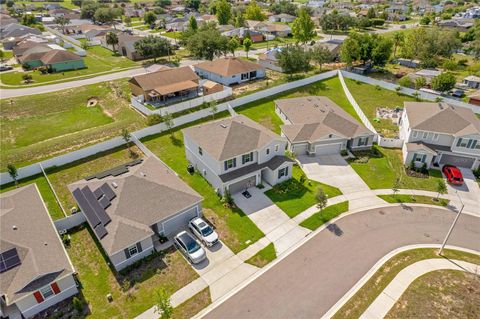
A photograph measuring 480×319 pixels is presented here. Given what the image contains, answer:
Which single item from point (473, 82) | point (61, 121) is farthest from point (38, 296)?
point (473, 82)

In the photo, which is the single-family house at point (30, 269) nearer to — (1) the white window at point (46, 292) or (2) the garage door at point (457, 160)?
(1) the white window at point (46, 292)

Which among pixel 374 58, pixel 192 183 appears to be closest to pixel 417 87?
pixel 374 58

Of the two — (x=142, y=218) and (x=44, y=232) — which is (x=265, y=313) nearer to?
(x=142, y=218)

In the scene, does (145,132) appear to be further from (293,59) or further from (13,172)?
(293,59)

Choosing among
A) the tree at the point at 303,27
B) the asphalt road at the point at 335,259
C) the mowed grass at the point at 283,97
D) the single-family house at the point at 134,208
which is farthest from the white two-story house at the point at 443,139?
the tree at the point at 303,27

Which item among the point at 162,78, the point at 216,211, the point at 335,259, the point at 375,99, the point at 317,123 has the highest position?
the point at 162,78

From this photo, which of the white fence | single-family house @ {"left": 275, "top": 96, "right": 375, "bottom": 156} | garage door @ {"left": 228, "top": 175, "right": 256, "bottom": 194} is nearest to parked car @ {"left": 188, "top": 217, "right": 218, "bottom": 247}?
garage door @ {"left": 228, "top": 175, "right": 256, "bottom": 194}

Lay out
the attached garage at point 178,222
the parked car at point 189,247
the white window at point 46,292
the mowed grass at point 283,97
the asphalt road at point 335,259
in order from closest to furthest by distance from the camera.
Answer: the white window at point 46,292, the asphalt road at point 335,259, the parked car at point 189,247, the attached garage at point 178,222, the mowed grass at point 283,97
